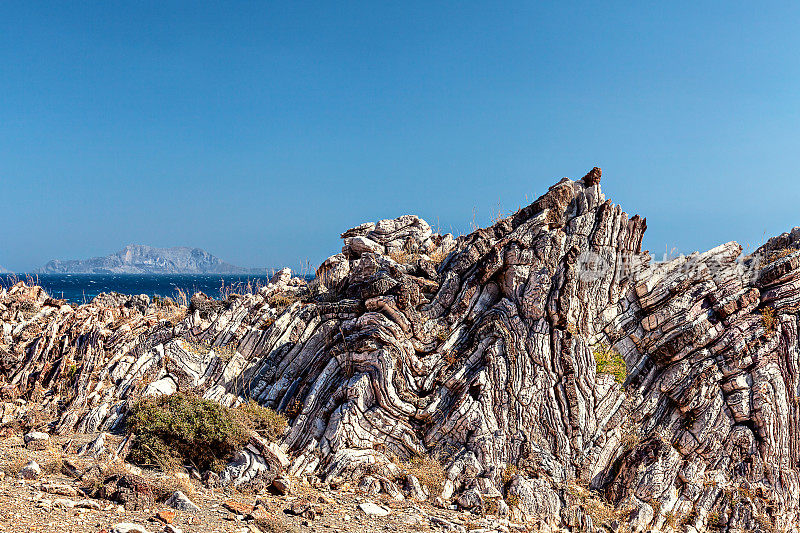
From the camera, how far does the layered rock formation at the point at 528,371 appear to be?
14617 mm

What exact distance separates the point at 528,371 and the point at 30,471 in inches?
535

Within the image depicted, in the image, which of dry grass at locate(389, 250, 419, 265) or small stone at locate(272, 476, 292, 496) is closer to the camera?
small stone at locate(272, 476, 292, 496)

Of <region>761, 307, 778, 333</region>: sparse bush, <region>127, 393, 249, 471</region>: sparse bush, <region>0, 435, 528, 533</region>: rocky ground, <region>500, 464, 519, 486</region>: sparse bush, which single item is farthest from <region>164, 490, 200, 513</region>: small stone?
<region>761, 307, 778, 333</region>: sparse bush

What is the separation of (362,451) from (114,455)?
673cm

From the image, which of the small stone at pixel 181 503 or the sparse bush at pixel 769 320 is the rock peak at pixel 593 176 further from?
the small stone at pixel 181 503

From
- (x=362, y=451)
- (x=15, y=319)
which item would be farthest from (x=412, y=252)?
(x=15, y=319)

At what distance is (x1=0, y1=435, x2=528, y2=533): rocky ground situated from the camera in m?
10.4

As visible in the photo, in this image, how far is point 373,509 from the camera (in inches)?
490

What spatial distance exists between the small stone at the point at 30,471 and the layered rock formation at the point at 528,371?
3.36 metres

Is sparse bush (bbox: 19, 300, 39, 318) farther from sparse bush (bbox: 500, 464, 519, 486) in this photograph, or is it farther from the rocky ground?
sparse bush (bbox: 500, 464, 519, 486)

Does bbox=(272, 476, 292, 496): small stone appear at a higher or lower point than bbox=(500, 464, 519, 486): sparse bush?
lower

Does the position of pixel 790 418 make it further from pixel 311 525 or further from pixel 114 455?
pixel 114 455

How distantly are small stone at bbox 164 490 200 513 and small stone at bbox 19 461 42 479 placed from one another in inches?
145

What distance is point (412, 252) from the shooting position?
75.7 feet
